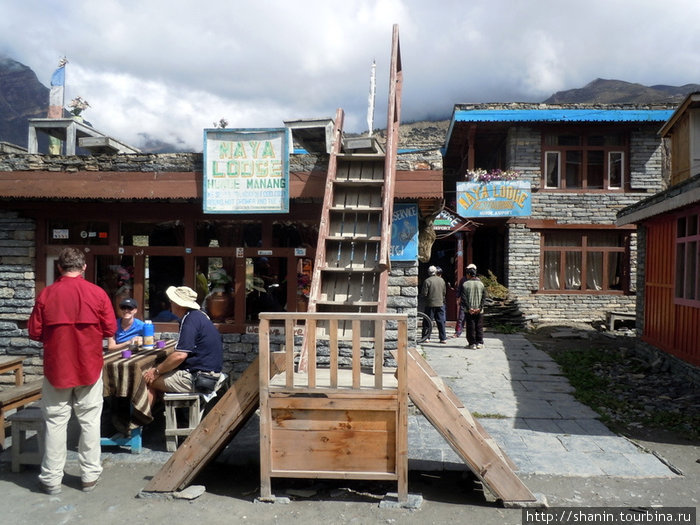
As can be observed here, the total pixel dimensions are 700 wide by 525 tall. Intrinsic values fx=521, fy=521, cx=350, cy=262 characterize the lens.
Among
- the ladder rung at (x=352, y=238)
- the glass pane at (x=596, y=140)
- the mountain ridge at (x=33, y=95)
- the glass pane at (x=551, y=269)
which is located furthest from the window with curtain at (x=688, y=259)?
the mountain ridge at (x=33, y=95)

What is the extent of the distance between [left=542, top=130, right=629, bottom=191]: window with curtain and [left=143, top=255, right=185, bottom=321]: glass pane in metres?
11.9

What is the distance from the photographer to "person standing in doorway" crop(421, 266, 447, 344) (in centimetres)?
1175

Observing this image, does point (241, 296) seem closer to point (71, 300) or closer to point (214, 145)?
point (214, 145)

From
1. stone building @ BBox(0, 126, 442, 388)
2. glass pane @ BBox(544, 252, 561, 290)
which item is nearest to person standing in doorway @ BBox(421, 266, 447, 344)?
stone building @ BBox(0, 126, 442, 388)

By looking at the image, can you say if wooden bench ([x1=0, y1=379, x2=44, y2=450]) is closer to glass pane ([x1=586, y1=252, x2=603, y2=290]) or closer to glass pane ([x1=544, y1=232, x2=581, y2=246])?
glass pane ([x1=544, y1=232, x2=581, y2=246])

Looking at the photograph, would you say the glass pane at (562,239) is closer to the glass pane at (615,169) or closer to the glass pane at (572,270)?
the glass pane at (572,270)

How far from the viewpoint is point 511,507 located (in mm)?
4090

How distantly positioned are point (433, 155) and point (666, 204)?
465 centimetres

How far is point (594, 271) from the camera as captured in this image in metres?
15.7

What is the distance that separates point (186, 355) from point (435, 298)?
748cm

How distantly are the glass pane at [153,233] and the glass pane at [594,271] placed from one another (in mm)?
12760

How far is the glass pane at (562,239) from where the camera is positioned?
51.3 feet

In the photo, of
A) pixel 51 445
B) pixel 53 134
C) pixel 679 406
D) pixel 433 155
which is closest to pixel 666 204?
pixel 679 406

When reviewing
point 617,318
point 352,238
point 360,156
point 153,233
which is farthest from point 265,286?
point 617,318
